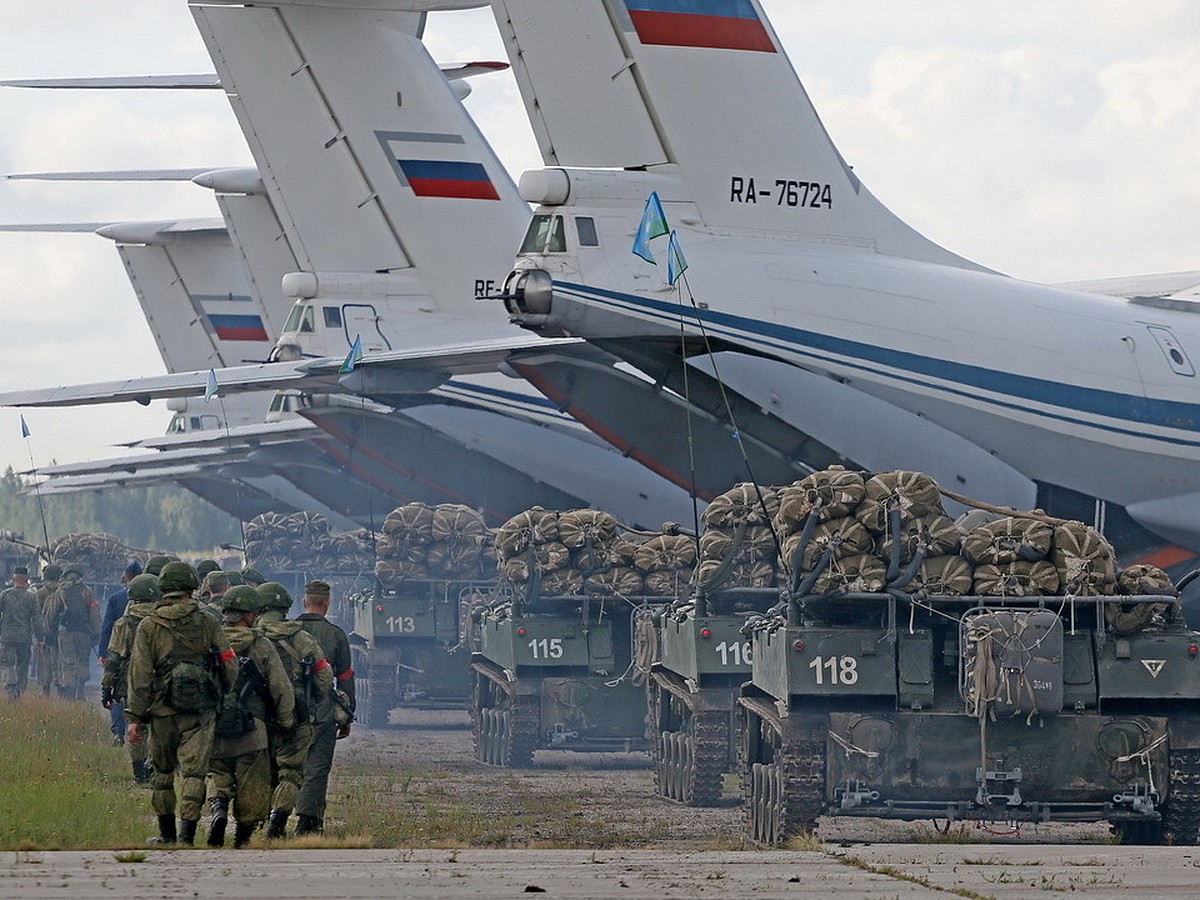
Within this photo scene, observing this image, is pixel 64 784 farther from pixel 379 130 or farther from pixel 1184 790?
pixel 379 130

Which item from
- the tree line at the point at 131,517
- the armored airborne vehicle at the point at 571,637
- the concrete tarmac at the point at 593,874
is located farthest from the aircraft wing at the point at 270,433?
the tree line at the point at 131,517

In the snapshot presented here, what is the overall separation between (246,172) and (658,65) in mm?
19945

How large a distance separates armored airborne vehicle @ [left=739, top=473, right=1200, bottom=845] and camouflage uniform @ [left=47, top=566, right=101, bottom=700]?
51.9 ft

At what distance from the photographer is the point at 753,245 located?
2069 centimetres

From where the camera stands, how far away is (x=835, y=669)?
12875 millimetres

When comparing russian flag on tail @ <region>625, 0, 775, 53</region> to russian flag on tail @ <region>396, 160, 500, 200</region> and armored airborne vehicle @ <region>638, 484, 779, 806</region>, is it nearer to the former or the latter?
armored airborne vehicle @ <region>638, 484, 779, 806</region>

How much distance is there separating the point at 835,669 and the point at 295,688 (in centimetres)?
310

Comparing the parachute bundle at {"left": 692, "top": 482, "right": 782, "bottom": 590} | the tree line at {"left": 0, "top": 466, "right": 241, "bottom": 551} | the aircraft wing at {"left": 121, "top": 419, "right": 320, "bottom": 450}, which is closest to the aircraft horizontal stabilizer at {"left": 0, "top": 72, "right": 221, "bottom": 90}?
the aircraft wing at {"left": 121, "top": 419, "right": 320, "bottom": 450}

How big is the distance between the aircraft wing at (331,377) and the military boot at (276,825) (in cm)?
1009

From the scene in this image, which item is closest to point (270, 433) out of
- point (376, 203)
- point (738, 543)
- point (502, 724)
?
point (376, 203)

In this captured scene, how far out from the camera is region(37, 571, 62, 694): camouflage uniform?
88.8 feet

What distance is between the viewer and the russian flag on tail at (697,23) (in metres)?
20.5

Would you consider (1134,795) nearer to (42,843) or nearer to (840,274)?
(42,843)

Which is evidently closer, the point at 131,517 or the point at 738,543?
the point at 738,543
